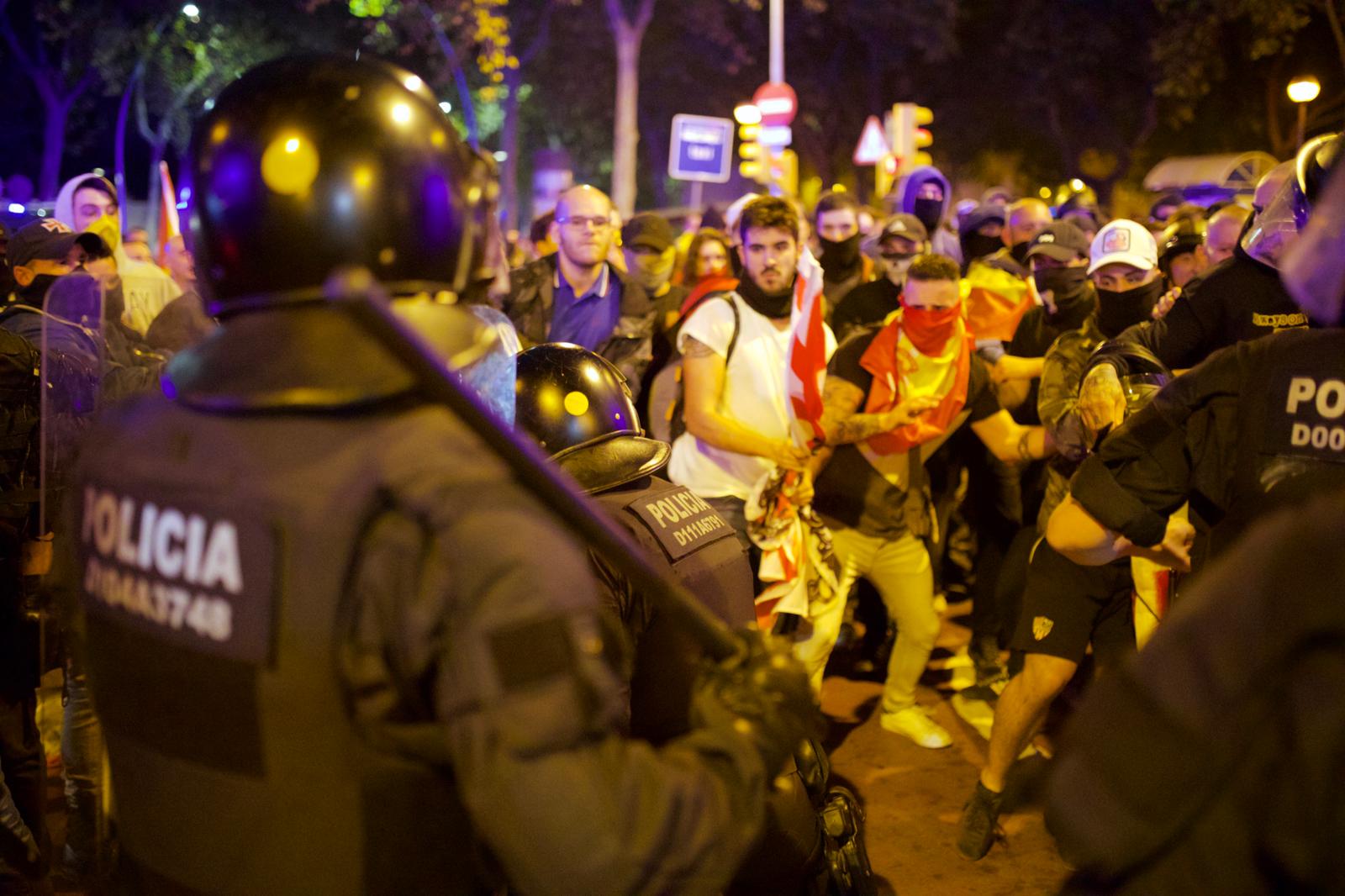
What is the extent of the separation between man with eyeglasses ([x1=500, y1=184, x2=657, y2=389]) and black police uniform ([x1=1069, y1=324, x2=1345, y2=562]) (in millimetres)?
3895

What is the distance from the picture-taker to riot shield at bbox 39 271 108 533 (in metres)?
2.92

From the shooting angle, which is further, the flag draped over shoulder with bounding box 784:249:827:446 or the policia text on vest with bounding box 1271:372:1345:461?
the flag draped over shoulder with bounding box 784:249:827:446

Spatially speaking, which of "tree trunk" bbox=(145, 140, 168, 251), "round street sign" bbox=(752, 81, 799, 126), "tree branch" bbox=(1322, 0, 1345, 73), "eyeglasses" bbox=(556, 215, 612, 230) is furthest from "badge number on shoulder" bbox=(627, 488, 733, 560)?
"tree trunk" bbox=(145, 140, 168, 251)

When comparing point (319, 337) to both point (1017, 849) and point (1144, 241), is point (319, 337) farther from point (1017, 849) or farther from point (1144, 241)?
point (1144, 241)

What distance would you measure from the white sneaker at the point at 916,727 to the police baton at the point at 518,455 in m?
4.04

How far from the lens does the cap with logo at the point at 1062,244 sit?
6.15m

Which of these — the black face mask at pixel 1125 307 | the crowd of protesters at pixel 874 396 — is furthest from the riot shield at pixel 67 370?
the black face mask at pixel 1125 307

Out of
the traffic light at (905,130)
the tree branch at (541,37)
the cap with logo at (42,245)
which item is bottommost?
the cap with logo at (42,245)

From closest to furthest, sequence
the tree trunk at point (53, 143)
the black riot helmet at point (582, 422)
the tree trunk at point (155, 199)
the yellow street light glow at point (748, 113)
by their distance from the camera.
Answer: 1. the black riot helmet at point (582, 422)
2. the yellow street light glow at point (748, 113)
3. the tree trunk at point (53, 143)
4. the tree trunk at point (155, 199)

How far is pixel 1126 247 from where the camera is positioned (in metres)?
5.32

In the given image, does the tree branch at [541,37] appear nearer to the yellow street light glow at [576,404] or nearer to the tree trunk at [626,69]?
the tree trunk at [626,69]

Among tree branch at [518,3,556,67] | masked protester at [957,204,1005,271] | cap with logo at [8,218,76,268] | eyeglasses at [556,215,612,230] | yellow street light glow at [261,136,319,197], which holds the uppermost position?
tree branch at [518,3,556,67]

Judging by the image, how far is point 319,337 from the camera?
1.55m

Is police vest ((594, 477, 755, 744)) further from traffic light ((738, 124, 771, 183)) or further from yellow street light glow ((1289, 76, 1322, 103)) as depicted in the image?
yellow street light glow ((1289, 76, 1322, 103))
